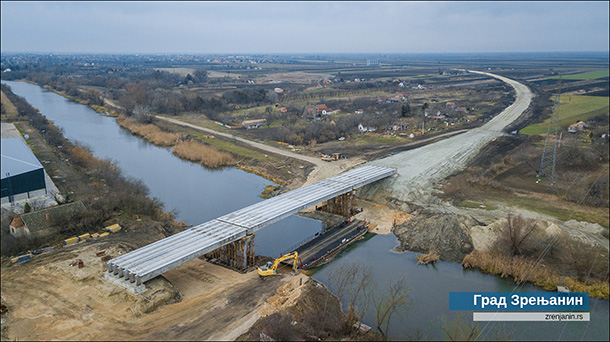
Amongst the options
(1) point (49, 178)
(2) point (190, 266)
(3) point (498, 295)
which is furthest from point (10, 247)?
(3) point (498, 295)

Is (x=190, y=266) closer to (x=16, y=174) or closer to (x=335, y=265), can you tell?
(x=335, y=265)

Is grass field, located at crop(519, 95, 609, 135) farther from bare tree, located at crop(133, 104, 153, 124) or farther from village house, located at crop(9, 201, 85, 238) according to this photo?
bare tree, located at crop(133, 104, 153, 124)

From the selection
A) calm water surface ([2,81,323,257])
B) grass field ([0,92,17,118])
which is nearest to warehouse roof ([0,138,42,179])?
calm water surface ([2,81,323,257])

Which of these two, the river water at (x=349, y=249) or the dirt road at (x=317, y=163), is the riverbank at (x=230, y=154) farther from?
the river water at (x=349, y=249)

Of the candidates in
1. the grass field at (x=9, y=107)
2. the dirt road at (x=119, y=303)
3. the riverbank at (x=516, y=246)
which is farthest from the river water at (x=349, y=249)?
the grass field at (x=9, y=107)

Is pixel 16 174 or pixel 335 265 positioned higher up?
pixel 16 174

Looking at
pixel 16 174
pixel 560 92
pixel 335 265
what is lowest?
pixel 335 265

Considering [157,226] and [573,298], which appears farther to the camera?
[157,226]
